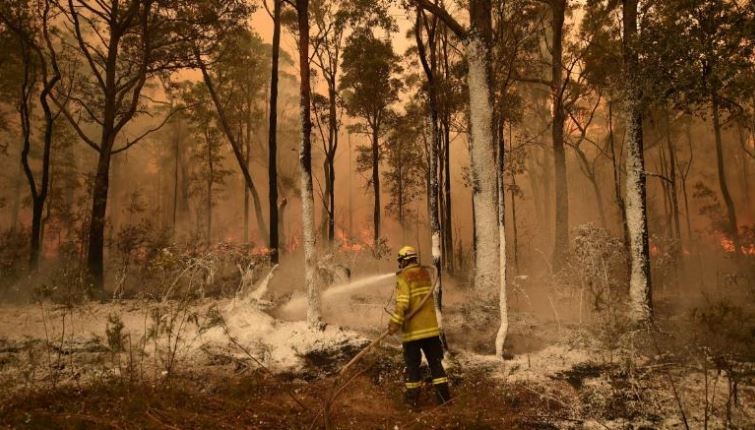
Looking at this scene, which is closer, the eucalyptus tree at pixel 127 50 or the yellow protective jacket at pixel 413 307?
the yellow protective jacket at pixel 413 307

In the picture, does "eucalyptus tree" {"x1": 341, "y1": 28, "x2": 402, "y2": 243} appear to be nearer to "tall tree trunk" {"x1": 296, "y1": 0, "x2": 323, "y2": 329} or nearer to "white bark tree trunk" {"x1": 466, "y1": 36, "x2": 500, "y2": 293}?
"white bark tree trunk" {"x1": 466, "y1": 36, "x2": 500, "y2": 293}

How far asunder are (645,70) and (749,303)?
8.73 m

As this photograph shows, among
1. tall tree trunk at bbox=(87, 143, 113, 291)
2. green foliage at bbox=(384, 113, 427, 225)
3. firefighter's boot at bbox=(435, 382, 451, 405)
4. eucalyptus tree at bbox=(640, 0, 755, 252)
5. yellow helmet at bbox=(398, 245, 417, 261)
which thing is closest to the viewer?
firefighter's boot at bbox=(435, 382, 451, 405)

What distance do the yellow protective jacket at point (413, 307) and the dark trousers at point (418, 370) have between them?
12 centimetres

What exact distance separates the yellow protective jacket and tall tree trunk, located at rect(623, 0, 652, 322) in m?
5.22

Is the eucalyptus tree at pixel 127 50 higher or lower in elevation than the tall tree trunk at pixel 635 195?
higher

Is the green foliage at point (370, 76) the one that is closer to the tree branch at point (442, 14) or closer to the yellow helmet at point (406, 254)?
the tree branch at point (442, 14)

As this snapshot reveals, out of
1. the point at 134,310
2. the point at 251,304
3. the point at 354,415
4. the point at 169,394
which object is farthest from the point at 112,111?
the point at 354,415

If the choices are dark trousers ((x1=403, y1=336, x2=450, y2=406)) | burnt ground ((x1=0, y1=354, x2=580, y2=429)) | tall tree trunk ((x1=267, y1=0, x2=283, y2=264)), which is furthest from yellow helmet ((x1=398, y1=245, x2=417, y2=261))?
tall tree trunk ((x1=267, y1=0, x2=283, y2=264))

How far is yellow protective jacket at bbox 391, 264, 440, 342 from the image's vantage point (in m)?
5.61

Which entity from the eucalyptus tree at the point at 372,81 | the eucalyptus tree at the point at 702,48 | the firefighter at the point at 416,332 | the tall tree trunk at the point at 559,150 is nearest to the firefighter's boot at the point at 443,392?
the firefighter at the point at 416,332

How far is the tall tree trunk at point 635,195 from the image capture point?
8617 millimetres

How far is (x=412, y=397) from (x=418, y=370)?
1.11 ft

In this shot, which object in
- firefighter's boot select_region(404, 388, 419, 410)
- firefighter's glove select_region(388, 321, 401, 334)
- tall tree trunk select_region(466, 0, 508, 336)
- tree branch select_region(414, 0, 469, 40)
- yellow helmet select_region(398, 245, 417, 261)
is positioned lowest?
firefighter's boot select_region(404, 388, 419, 410)
